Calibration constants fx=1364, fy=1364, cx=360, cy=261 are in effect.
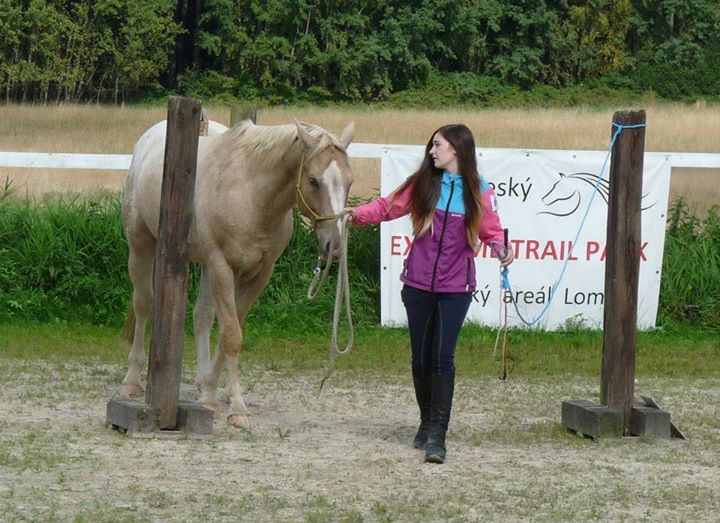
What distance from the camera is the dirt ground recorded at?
622cm

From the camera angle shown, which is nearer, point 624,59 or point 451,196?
point 451,196

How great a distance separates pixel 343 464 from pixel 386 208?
1.47 m

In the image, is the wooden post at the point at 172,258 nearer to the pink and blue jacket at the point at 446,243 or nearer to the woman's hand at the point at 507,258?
the pink and blue jacket at the point at 446,243

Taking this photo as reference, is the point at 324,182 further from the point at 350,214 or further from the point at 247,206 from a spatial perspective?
the point at 247,206

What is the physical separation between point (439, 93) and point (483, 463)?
45.5 m

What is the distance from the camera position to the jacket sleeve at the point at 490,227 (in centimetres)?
764

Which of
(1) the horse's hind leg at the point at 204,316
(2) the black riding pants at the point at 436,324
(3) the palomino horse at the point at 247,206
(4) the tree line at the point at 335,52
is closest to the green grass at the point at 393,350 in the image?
(1) the horse's hind leg at the point at 204,316

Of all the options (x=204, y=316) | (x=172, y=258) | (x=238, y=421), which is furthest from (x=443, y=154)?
(x=204, y=316)

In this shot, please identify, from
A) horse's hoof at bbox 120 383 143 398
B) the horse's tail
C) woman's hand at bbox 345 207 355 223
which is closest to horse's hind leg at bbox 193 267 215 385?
horse's hoof at bbox 120 383 143 398

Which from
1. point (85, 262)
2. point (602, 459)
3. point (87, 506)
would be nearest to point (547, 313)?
point (85, 262)

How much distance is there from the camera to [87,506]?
6.12 meters

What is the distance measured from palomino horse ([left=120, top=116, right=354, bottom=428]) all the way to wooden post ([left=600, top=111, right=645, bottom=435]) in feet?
5.34

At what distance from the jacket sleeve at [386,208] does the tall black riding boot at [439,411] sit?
949mm

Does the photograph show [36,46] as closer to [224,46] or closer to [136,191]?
[224,46]
